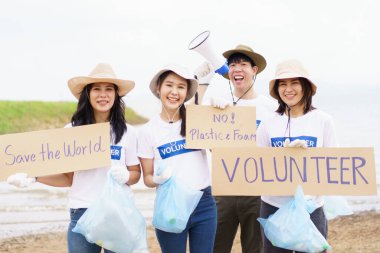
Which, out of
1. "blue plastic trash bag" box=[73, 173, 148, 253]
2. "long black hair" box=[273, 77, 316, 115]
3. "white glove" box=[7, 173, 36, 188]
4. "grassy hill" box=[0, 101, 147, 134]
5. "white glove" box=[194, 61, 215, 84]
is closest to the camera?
"blue plastic trash bag" box=[73, 173, 148, 253]

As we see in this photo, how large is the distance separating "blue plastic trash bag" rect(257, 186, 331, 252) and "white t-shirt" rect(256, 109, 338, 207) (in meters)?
0.21

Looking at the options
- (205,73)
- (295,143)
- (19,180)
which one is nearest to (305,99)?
(295,143)

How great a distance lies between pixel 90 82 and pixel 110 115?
244mm

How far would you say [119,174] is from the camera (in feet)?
9.71

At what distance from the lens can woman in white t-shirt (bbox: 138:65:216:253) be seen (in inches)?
126

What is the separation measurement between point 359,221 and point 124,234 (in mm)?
5420

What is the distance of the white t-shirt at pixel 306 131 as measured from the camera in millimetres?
3256

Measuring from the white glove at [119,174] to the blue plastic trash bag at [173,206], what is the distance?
239 millimetres

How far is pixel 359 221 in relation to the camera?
7520 mm

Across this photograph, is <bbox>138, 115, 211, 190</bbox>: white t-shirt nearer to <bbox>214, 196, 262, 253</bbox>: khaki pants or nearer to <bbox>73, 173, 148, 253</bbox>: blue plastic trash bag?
<bbox>73, 173, 148, 253</bbox>: blue plastic trash bag

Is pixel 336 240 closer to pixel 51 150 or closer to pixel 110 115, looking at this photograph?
pixel 110 115

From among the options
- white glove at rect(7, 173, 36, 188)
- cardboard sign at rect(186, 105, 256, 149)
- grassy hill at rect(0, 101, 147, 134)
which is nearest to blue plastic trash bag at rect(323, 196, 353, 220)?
cardboard sign at rect(186, 105, 256, 149)

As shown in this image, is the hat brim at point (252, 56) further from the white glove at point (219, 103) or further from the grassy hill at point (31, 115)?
the grassy hill at point (31, 115)

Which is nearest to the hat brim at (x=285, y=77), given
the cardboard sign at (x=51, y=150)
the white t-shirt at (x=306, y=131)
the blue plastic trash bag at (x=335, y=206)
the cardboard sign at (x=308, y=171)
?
the white t-shirt at (x=306, y=131)
